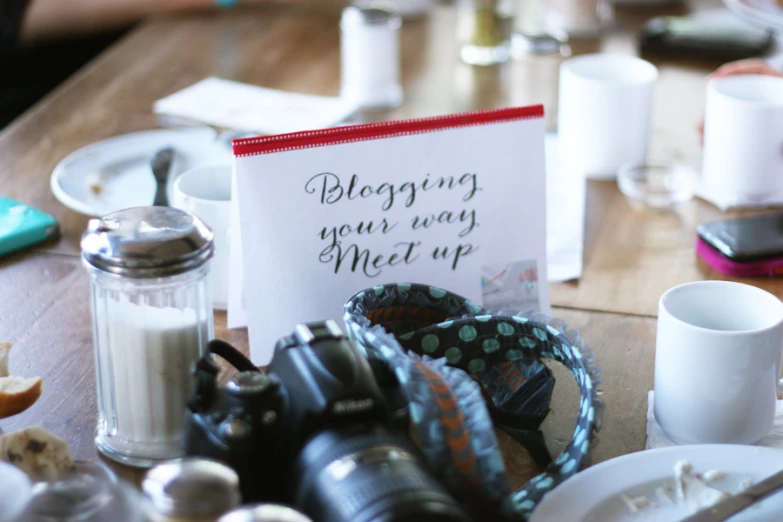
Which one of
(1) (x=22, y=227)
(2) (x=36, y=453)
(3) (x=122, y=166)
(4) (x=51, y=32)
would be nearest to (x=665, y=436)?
(2) (x=36, y=453)

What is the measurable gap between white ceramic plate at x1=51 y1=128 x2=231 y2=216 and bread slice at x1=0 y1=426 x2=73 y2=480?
443 millimetres

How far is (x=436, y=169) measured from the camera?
33.3 inches

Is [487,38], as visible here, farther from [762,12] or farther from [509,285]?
[509,285]

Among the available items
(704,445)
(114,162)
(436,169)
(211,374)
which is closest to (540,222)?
(436,169)

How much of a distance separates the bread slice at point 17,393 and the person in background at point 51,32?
119 centimetres

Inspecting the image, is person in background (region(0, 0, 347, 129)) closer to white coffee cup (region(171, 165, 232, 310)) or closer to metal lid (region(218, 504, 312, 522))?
white coffee cup (region(171, 165, 232, 310))

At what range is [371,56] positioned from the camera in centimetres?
140

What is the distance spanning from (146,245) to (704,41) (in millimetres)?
1220

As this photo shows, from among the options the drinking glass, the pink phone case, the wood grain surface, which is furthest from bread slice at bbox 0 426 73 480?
the drinking glass

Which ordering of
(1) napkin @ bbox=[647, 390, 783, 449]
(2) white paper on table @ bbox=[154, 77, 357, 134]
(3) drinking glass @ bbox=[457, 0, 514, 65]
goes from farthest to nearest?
(3) drinking glass @ bbox=[457, 0, 514, 65]
(2) white paper on table @ bbox=[154, 77, 357, 134]
(1) napkin @ bbox=[647, 390, 783, 449]

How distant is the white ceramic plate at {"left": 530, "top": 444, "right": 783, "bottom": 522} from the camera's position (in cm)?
61

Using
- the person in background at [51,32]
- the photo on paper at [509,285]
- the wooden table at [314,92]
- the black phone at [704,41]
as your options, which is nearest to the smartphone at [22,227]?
the wooden table at [314,92]

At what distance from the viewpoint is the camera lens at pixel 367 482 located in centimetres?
50

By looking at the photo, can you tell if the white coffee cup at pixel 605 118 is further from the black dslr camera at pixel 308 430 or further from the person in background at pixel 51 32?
the person in background at pixel 51 32
